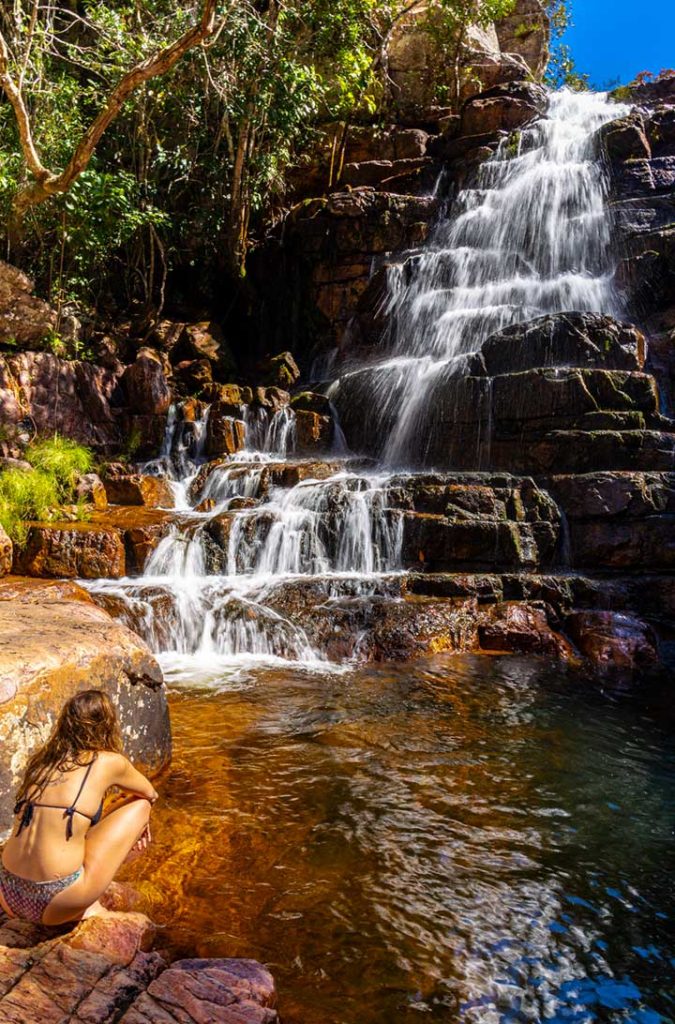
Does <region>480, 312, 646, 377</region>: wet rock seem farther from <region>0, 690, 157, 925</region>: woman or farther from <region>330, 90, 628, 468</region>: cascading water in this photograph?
<region>0, 690, 157, 925</region>: woman

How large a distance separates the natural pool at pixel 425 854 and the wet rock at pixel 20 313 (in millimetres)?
9769

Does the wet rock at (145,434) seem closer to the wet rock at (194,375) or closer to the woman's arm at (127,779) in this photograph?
the wet rock at (194,375)

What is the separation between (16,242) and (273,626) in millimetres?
10905

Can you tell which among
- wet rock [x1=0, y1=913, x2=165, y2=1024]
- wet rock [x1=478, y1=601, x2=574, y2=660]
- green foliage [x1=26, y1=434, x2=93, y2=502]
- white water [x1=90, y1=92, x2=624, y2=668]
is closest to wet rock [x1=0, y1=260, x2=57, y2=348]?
green foliage [x1=26, y1=434, x2=93, y2=502]

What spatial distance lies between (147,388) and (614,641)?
10003 mm

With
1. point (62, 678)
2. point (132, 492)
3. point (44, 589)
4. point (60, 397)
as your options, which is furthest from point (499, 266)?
point (62, 678)

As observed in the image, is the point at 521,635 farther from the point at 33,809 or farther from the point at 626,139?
the point at 626,139

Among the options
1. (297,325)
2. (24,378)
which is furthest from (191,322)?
(24,378)

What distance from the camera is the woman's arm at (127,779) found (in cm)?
263

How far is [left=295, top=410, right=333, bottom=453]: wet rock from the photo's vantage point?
13.3m

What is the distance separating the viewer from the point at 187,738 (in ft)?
16.5

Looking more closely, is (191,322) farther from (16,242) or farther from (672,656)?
(672,656)

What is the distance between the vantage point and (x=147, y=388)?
13.6m

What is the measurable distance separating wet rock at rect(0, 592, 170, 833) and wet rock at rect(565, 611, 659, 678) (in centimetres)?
501
